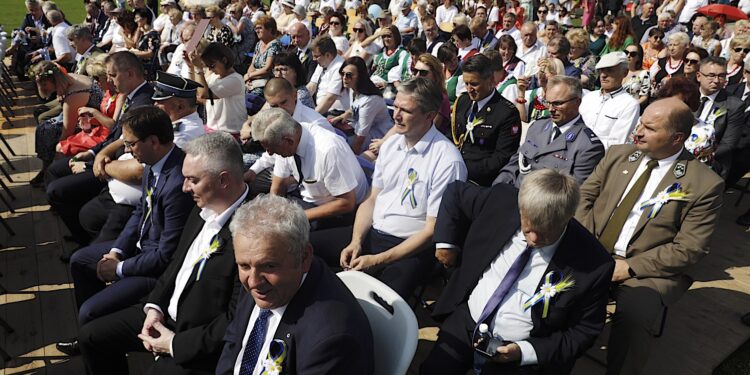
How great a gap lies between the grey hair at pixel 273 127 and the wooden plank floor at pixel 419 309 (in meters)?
1.66

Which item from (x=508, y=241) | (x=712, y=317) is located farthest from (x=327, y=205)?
(x=712, y=317)

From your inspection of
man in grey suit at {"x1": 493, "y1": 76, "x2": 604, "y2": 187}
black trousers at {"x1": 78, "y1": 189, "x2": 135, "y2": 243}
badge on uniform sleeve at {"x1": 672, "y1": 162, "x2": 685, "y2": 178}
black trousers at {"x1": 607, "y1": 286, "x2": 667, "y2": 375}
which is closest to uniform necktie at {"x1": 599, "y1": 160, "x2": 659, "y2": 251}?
badge on uniform sleeve at {"x1": 672, "y1": 162, "x2": 685, "y2": 178}

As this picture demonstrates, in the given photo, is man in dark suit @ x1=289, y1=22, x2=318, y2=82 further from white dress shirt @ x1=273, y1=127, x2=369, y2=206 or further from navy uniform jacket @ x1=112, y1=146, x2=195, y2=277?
navy uniform jacket @ x1=112, y1=146, x2=195, y2=277

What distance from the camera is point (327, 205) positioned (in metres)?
3.62

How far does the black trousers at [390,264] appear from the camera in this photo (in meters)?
3.13

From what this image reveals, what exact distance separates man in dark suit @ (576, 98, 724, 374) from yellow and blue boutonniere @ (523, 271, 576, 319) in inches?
31.4

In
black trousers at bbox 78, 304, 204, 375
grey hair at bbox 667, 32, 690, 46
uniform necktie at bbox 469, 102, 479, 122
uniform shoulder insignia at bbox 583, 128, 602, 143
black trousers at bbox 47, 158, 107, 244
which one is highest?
grey hair at bbox 667, 32, 690, 46

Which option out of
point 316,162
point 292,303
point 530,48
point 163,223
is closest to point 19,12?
point 530,48

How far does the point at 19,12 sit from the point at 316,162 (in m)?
22.6

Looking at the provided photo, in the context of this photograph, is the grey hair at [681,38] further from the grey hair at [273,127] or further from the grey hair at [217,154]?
the grey hair at [217,154]

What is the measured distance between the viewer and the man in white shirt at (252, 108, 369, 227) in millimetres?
3436

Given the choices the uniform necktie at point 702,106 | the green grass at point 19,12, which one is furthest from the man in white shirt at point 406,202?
the green grass at point 19,12

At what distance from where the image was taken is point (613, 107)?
15.5 ft

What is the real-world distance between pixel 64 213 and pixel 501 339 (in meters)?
4.05
